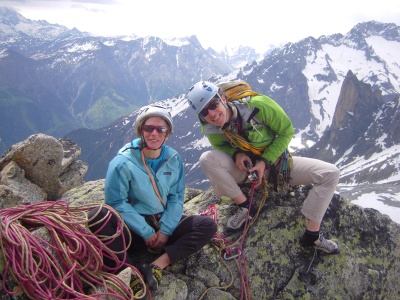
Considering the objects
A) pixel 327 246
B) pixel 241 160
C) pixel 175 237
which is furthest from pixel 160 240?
pixel 327 246

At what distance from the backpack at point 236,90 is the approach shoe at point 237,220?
296cm

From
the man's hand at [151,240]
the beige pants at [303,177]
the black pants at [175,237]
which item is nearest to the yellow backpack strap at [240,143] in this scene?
the beige pants at [303,177]

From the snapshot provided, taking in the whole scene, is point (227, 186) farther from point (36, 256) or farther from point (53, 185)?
point (53, 185)

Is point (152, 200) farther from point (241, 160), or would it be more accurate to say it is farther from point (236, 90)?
point (236, 90)

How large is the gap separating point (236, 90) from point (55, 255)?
18.3 feet

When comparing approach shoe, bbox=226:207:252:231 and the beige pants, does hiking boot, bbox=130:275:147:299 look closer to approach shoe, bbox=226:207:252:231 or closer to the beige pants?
approach shoe, bbox=226:207:252:231

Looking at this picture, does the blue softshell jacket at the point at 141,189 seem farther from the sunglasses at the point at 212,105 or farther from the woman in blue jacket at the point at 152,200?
the sunglasses at the point at 212,105

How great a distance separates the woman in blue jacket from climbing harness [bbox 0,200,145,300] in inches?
11.5

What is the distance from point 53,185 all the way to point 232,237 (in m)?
7.48

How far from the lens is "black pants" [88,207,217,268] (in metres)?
6.34

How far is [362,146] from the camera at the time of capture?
192 metres

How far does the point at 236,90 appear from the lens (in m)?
8.48

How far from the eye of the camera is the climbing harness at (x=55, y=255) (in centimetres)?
504

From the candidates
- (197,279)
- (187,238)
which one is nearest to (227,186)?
(187,238)
